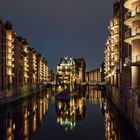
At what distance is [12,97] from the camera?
101625mm

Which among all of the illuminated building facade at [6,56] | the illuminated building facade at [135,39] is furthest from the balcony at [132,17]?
the illuminated building facade at [6,56]

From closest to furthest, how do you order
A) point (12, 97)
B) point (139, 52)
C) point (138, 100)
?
point (138, 100)
point (139, 52)
point (12, 97)

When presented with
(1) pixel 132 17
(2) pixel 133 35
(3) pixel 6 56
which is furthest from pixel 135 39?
(3) pixel 6 56

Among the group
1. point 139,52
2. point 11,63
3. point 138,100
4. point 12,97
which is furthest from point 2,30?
point 138,100

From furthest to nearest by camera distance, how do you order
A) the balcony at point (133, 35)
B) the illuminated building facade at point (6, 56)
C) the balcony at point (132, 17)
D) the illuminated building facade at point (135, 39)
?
1. the illuminated building facade at point (6, 56)
2. the illuminated building facade at point (135, 39)
3. the balcony at point (133, 35)
4. the balcony at point (132, 17)

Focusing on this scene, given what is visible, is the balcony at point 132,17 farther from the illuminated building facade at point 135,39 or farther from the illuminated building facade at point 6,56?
the illuminated building facade at point 6,56

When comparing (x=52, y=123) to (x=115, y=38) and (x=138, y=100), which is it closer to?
(x=138, y=100)

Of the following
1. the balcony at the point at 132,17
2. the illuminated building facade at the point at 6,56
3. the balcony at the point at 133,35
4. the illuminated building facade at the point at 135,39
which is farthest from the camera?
the illuminated building facade at the point at 6,56

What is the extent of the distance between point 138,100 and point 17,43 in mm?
90605

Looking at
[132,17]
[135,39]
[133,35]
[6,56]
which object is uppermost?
[132,17]

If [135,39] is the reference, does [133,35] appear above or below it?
above

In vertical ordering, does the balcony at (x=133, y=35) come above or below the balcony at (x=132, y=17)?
below

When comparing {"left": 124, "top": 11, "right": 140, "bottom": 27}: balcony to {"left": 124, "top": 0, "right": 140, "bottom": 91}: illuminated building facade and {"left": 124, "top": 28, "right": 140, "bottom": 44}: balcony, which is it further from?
{"left": 124, "top": 28, "right": 140, "bottom": 44}: balcony

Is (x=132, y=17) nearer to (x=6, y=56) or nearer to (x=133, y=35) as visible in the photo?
(x=133, y=35)
